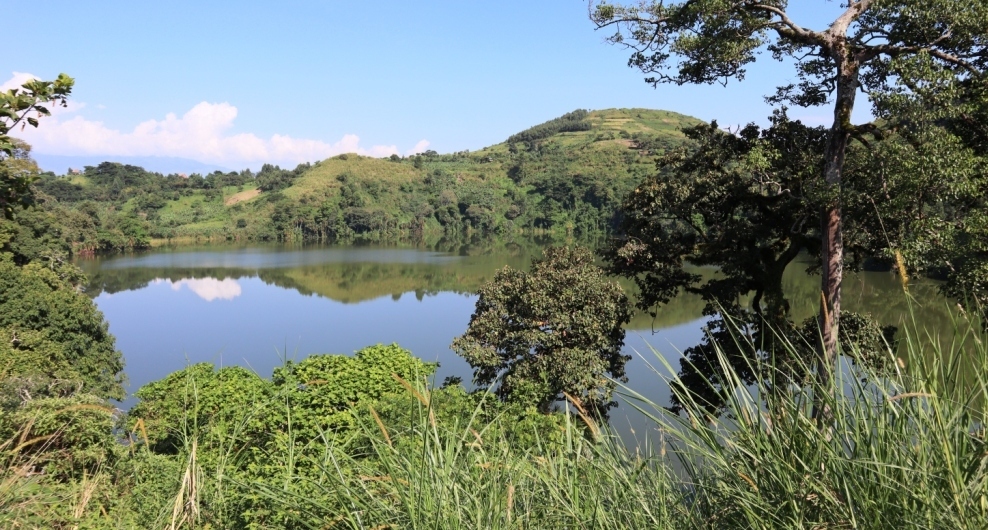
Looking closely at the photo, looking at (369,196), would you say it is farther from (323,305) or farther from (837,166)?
(837,166)

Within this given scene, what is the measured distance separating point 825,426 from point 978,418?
0.28 meters

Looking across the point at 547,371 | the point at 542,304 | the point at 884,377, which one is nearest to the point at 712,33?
the point at 542,304

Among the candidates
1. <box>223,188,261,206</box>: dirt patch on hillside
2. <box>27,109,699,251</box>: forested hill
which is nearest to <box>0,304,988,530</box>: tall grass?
<box>27,109,699,251</box>: forested hill

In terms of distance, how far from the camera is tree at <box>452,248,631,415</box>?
366 inches

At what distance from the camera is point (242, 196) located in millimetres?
82500

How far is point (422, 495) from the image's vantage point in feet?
4.49

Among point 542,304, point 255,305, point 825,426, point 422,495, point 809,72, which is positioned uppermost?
point 809,72

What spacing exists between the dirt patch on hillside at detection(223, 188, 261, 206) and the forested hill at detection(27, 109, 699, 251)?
0.13 meters

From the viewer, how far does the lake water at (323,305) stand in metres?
18.7

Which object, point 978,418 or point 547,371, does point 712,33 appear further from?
point 978,418

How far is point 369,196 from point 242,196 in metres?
17.5

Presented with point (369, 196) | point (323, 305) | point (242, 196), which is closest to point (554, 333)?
point (323, 305)

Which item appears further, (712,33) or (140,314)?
(140,314)

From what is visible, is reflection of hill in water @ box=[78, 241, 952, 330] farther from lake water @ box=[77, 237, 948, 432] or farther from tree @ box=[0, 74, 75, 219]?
tree @ box=[0, 74, 75, 219]
